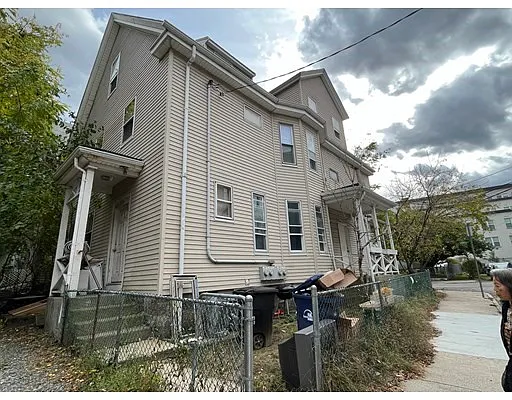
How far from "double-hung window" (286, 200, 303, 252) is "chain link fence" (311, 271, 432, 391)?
4.08 metres

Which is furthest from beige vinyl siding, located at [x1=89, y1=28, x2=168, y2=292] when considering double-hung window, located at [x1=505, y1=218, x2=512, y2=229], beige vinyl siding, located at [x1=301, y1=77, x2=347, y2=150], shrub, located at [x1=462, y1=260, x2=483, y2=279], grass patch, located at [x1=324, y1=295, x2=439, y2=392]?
double-hung window, located at [x1=505, y1=218, x2=512, y2=229]

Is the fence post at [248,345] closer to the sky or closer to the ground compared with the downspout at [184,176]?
closer to the ground

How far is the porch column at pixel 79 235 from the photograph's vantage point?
618 cm

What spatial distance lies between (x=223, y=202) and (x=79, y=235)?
3602 millimetres

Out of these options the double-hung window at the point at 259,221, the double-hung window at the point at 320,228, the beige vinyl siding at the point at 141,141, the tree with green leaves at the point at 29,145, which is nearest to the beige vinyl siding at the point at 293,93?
the double-hung window at the point at 320,228

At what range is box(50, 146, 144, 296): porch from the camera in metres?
6.35

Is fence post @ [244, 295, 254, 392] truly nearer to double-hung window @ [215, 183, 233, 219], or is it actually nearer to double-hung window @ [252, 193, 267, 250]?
double-hung window @ [215, 183, 233, 219]

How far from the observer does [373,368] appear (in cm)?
381

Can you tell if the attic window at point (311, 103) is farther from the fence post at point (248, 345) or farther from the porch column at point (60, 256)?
the fence post at point (248, 345)

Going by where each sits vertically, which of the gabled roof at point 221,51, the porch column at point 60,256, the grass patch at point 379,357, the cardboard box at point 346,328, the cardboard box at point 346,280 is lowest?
the grass patch at point 379,357

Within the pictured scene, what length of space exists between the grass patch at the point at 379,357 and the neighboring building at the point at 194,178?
3892 millimetres

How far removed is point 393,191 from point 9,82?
21002 millimetres

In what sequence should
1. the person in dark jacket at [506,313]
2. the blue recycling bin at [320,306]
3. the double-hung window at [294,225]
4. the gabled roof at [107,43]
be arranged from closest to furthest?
the person in dark jacket at [506,313]
the blue recycling bin at [320,306]
the gabled roof at [107,43]
the double-hung window at [294,225]

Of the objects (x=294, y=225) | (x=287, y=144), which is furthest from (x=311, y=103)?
(x=294, y=225)
